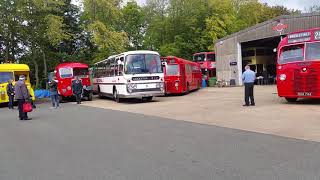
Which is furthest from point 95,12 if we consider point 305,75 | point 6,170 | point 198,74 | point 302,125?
point 6,170

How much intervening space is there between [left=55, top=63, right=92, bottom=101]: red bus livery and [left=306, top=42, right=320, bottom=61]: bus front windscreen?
1738 centimetres

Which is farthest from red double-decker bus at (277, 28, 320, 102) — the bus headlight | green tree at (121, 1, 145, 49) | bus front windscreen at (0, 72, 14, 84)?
green tree at (121, 1, 145, 49)

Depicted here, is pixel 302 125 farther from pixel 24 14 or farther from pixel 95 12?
pixel 95 12

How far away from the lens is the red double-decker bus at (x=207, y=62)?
2041 inches

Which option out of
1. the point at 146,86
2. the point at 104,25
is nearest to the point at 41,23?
the point at 104,25

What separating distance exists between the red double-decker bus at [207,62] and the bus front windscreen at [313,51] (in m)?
34.1

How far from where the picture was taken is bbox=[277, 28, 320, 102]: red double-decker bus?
1692 centimetres

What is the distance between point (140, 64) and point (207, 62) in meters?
28.9

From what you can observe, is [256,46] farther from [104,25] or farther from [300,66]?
[300,66]

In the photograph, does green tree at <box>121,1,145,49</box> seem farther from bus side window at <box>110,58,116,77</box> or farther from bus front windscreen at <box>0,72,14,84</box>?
bus side window at <box>110,58,116,77</box>

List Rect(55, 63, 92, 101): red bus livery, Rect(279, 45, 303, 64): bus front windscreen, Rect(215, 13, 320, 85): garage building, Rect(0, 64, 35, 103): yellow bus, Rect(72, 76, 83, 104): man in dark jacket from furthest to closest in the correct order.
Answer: Rect(215, 13, 320, 85): garage building < Rect(55, 63, 92, 101): red bus livery < Rect(0, 64, 35, 103): yellow bus < Rect(72, 76, 83, 104): man in dark jacket < Rect(279, 45, 303, 64): bus front windscreen

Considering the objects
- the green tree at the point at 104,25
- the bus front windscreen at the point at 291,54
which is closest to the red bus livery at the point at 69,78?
the green tree at the point at 104,25

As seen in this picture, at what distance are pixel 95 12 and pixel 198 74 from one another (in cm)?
1167

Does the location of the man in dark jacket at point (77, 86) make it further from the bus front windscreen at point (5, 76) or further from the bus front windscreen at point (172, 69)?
the bus front windscreen at point (172, 69)
